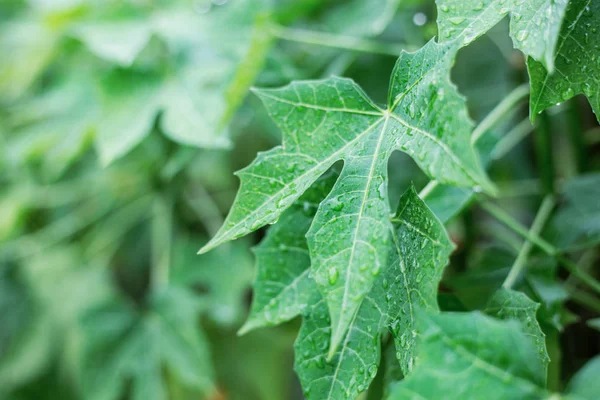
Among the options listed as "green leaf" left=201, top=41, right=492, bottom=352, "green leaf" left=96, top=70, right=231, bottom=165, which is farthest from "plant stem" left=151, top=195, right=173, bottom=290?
"green leaf" left=201, top=41, right=492, bottom=352

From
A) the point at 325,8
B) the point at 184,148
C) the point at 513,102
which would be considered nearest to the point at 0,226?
the point at 184,148

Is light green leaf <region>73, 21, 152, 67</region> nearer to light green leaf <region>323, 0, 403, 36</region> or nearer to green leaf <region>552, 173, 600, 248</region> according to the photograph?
light green leaf <region>323, 0, 403, 36</region>

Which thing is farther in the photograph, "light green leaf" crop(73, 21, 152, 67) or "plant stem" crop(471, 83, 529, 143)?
"light green leaf" crop(73, 21, 152, 67)

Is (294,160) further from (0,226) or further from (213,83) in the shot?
(0,226)

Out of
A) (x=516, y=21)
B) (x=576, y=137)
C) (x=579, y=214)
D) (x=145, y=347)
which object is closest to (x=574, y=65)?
(x=516, y=21)

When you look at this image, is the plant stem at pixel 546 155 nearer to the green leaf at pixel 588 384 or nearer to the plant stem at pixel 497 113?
the plant stem at pixel 497 113

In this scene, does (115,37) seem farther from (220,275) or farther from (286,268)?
(286,268)

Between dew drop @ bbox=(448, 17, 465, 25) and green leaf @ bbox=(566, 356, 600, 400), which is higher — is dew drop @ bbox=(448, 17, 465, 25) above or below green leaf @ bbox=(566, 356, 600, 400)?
above
